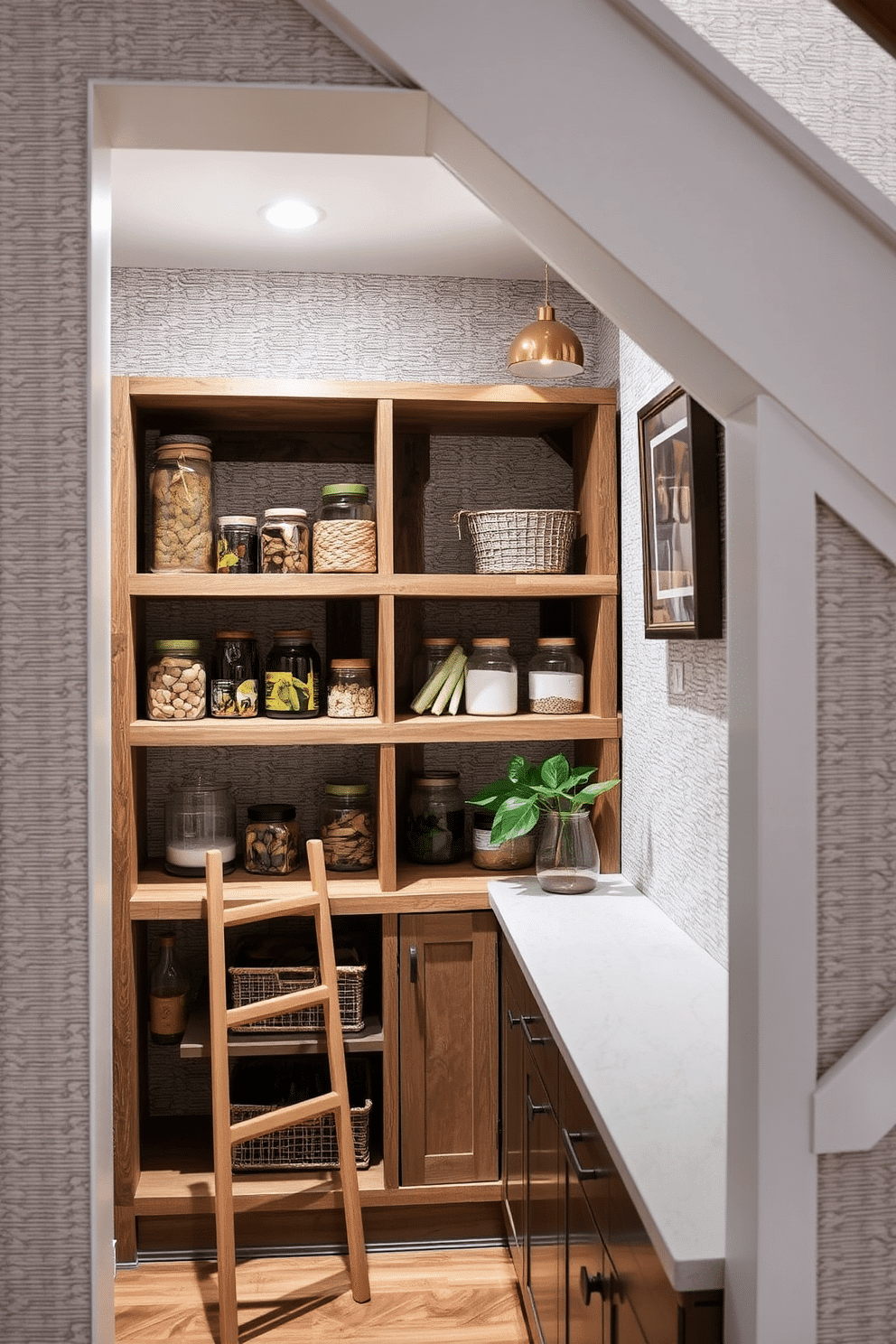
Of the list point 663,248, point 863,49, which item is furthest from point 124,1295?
point 863,49

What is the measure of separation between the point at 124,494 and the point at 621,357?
4.30 feet

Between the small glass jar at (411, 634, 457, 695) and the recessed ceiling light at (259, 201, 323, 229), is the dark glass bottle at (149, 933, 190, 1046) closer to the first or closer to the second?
the small glass jar at (411, 634, 457, 695)

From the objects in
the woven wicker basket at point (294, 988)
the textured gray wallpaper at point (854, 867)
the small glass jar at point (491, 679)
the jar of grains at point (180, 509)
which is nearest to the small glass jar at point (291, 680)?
the jar of grains at point (180, 509)

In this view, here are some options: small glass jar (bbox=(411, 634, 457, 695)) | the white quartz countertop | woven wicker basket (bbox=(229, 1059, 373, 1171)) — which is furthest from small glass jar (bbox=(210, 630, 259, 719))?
woven wicker basket (bbox=(229, 1059, 373, 1171))

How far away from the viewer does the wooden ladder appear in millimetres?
2330

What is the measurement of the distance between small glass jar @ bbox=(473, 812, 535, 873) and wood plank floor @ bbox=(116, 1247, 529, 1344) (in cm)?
98

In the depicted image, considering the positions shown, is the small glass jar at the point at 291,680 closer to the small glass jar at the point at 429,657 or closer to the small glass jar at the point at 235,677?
the small glass jar at the point at 235,677

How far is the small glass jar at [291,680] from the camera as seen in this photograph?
8.63ft

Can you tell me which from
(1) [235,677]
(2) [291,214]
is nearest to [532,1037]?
(1) [235,677]

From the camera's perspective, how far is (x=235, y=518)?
102 inches

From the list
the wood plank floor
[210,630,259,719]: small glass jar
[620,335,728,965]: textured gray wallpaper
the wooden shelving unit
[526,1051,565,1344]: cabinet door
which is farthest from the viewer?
[210,630,259,719]: small glass jar

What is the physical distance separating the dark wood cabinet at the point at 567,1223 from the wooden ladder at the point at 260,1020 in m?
0.38

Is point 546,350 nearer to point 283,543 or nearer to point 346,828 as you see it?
point 283,543

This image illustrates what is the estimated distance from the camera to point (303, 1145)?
2.59 m
